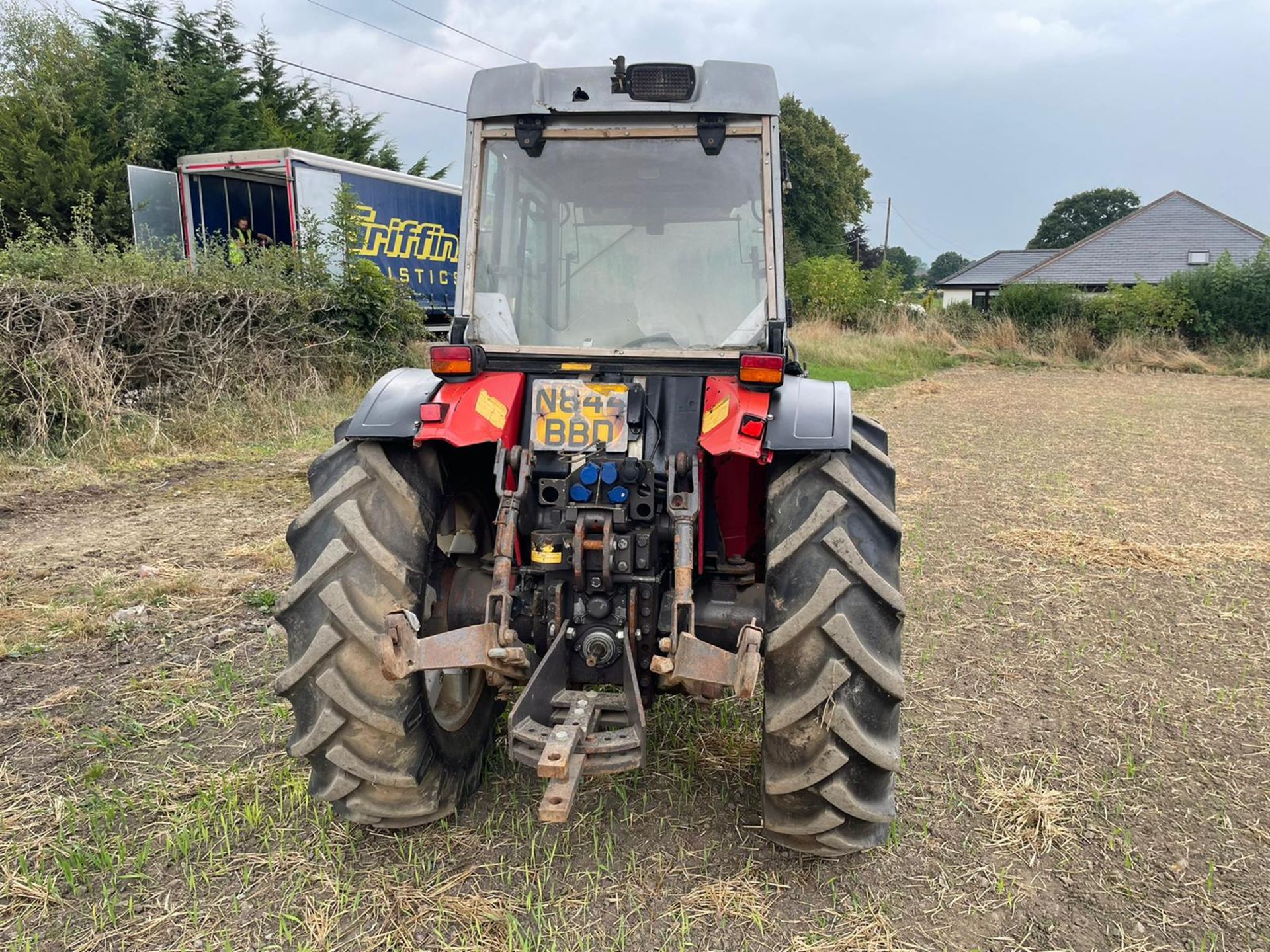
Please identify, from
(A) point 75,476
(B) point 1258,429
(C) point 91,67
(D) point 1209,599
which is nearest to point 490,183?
(D) point 1209,599

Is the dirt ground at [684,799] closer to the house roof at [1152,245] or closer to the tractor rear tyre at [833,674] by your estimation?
the tractor rear tyre at [833,674]

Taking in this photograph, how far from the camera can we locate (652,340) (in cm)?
321

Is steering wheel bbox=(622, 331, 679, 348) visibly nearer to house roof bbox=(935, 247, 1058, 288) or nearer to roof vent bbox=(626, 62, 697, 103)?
roof vent bbox=(626, 62, 697, 103)

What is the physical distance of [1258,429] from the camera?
12.6 metres

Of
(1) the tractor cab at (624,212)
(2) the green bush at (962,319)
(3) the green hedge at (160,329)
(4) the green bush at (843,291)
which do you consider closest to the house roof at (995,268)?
(2) the green bush at (962,319)

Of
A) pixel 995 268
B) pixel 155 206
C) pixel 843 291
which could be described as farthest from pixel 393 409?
pixel 995 268

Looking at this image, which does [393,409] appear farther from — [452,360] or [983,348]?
[983,348]

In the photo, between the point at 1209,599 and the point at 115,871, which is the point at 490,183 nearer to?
the point at 115,871

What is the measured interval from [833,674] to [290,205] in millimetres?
12824

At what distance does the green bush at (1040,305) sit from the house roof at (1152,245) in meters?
8.32

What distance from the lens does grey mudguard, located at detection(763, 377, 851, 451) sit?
2707 mm

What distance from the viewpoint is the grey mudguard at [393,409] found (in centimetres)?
287

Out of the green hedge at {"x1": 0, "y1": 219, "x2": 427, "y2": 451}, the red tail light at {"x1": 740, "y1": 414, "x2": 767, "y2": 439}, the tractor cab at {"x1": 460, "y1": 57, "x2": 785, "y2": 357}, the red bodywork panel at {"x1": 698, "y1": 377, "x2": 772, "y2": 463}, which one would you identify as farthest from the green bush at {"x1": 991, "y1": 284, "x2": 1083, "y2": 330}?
the red tail light at {"x1": 740, "y1": 414, "x2": 767, "y2": 439}

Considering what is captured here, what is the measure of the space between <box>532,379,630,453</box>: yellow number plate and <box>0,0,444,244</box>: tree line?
537 inches
